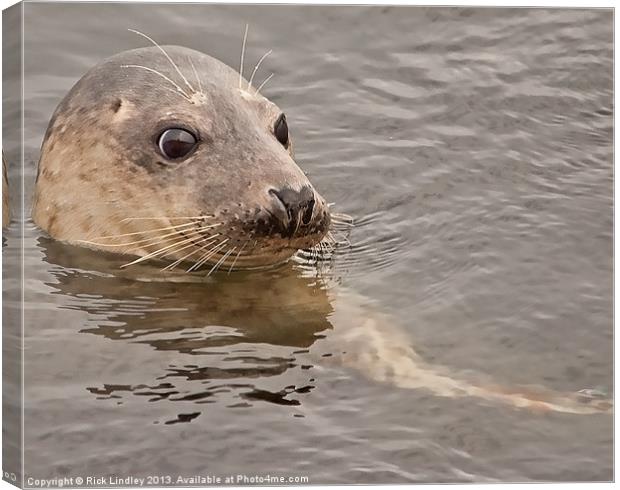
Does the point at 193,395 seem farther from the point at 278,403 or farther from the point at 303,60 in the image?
the point at 303,60

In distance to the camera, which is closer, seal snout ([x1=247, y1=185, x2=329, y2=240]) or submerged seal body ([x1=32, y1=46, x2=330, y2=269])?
seal snout ([x1=247, y1=185, x2=329, y2=240])

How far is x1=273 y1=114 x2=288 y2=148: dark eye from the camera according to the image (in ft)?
29.5

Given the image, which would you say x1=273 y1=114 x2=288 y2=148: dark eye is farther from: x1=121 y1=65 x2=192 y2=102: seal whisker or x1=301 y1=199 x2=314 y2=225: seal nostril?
x1=301 y1=199 x2=314 y2=225: seal nostril

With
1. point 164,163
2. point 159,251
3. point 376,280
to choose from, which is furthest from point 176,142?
point 376,280

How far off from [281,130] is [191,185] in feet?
1.97

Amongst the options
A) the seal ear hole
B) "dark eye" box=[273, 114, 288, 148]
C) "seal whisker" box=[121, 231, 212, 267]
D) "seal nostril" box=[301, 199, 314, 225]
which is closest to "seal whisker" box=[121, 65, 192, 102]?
the seal ear hole

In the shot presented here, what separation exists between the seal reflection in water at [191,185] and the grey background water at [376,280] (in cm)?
8

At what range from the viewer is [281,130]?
9031 mm

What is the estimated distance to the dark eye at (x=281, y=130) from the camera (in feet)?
29.5

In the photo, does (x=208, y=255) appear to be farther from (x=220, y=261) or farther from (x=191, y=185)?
(x=191, y=185)

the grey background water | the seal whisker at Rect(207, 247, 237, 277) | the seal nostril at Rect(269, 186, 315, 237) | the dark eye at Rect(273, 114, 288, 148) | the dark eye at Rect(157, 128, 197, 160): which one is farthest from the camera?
the dark eye at Rect(273, 114, 288, 148)

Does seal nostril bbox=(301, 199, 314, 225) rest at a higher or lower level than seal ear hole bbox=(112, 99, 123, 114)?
lower

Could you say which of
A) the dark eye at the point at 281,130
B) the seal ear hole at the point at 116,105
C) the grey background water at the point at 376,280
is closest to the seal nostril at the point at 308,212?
the grey background water at the point at 376,280

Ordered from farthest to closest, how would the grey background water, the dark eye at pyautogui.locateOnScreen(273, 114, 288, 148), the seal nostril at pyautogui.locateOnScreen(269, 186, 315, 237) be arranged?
the dark eye at pyautogui.locateOnScreen(273, 114, 288, 148) < the seal nostril at pyautogui.locateOnScreen(269, 186, 315, 237) < the grey background water
